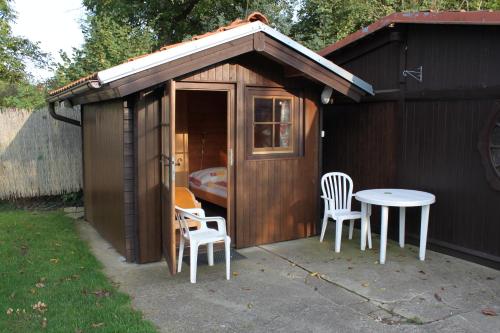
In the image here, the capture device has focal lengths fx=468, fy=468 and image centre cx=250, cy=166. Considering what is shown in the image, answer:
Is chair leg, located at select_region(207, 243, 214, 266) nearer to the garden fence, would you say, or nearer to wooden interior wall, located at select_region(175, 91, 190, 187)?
A: wooden interior wall, located at select_region(175, 91, 190, 187)

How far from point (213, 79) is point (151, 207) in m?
1.71

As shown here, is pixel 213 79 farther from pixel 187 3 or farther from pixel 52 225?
pixel 187 3

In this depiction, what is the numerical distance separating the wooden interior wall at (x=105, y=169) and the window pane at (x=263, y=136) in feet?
5.66

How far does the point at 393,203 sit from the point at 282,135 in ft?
5.95

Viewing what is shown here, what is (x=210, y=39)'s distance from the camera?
5.14m

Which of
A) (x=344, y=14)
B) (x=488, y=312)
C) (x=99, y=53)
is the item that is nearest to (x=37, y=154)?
(x=99, y=53)

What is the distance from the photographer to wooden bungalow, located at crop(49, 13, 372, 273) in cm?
505

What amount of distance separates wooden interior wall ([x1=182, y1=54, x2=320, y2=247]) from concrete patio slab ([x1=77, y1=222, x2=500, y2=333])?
0.42 meters

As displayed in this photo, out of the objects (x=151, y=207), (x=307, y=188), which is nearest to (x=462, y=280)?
(x=307, y=188)

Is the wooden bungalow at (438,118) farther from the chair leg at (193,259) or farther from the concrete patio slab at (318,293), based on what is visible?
the chair leg at (193,259)

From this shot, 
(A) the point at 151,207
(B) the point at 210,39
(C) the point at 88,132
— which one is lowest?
(A) the point at 151,207

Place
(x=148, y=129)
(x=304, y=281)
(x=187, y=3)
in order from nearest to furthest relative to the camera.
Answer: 1. (x=304, y=281)
2. (x=148, y=129)
3. (x=187, y=3)

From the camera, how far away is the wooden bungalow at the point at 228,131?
505cm

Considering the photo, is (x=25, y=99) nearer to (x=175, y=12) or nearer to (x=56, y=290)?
(x=175, y=12)
